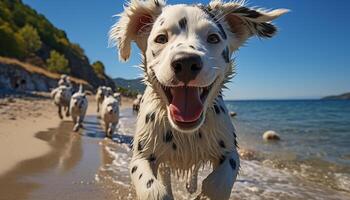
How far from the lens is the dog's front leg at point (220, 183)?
3.69 meters

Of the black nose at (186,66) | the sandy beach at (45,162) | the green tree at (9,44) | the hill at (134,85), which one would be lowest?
the sandy beach at (45,162)

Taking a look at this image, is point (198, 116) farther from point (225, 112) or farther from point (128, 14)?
point (128, 14)

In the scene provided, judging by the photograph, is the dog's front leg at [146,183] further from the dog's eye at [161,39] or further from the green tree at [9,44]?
the green tree at [9,44]

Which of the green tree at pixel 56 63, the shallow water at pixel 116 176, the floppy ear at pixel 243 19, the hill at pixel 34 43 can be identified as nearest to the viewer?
the floppy ear at pixel 243 19

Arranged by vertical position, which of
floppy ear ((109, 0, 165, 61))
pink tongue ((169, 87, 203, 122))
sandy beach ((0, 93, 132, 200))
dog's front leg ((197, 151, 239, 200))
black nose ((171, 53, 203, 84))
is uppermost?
floppy ear ((109, 0, 165, 61))

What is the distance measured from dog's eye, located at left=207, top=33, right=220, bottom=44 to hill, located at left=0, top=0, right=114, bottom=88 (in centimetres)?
5542

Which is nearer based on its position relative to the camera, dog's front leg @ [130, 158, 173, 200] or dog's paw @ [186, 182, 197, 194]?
dog's front leg @ [130, 158, 173, 200]

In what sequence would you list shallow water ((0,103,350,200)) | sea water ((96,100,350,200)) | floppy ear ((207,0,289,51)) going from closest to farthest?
floppy ear ((207,0,289,51))
shallow water ((0,103,350,200))
sea water ((96,100,350,200))

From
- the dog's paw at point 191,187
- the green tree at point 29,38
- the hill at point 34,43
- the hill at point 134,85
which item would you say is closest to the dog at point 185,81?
the hill at point 134,85

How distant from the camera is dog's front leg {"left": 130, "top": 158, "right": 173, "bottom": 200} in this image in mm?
3580

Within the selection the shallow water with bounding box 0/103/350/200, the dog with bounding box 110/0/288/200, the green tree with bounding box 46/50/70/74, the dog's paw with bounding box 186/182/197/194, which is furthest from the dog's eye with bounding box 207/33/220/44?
the green tree with bounding box 46/50/70/74

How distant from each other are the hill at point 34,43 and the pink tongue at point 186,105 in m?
55.5

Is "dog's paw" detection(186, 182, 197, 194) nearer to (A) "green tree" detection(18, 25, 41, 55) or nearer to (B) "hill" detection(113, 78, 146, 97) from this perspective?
(B) "hill" detection(113, 78, 146, 97)

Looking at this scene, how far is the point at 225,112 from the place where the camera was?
4.52m
